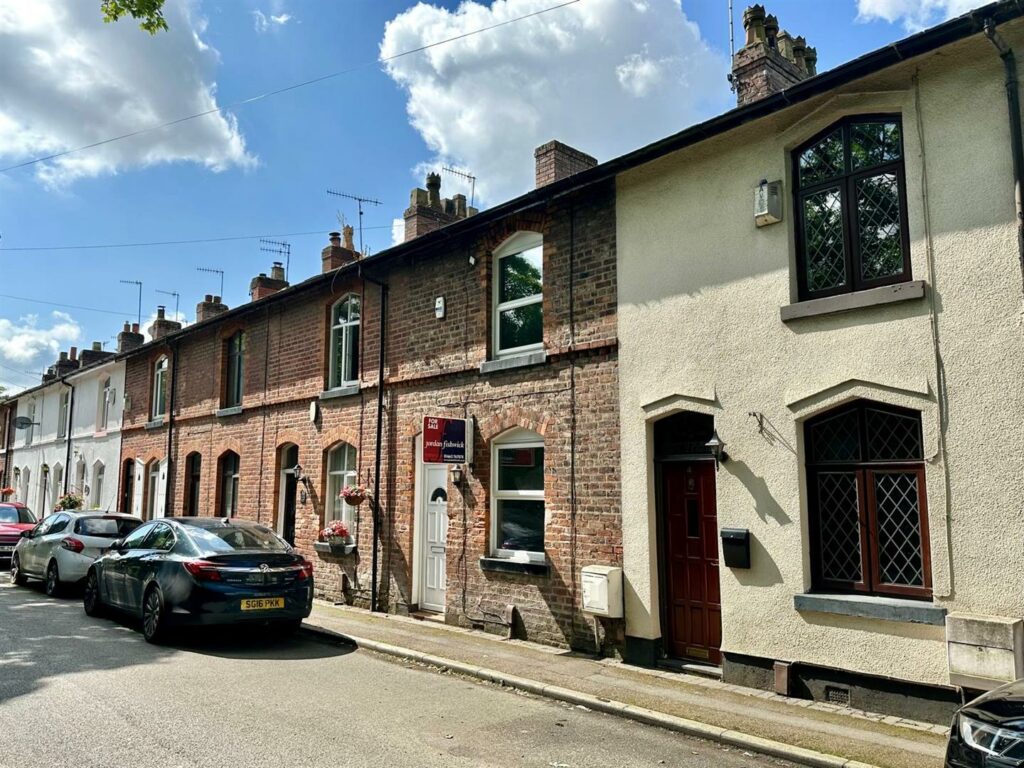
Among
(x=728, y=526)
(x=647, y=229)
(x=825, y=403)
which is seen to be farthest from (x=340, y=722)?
(x=647, y=229)

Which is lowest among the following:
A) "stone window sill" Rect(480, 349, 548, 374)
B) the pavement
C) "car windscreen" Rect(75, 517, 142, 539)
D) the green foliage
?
the pavement

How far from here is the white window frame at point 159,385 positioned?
2211 cm

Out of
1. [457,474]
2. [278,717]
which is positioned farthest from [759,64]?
[278,717]

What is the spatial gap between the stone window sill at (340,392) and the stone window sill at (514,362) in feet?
12.0

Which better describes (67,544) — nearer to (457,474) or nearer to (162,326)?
(457,474)

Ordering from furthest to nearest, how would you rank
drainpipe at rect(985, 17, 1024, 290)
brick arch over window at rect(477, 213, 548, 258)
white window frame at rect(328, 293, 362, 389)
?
white window frame at rect(328, 293, 362, 389), brick arch over window at rect(477, 213, 548, 258), drainpipe at rect(985, 17, 1024, 290)

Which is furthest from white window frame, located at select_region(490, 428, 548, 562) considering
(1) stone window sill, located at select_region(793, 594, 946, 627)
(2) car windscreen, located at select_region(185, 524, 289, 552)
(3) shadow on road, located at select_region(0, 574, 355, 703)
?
(1) stone window sill, located at select_region(793, 594, 946, 627)

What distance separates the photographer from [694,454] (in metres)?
8.97

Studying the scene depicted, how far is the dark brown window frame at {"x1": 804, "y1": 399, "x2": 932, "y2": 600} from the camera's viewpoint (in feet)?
23.0

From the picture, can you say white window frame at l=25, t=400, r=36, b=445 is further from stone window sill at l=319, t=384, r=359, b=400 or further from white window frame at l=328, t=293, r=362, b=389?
stone window sill at l=319, t=384, r=359, b=400

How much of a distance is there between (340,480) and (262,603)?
202 inches

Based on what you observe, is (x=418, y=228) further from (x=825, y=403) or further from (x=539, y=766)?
(x=539, y=766)

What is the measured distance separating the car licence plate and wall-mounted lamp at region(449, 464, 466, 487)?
117 inches

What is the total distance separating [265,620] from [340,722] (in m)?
3.56
